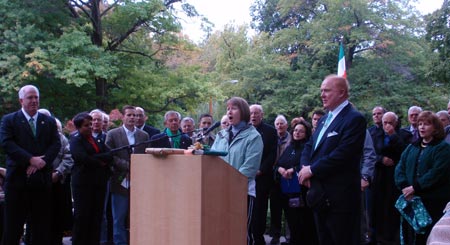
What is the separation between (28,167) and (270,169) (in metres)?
3.26

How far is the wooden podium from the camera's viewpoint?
3795 mm

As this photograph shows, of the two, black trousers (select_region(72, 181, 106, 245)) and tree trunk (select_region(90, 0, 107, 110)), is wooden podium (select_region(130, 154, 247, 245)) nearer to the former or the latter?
black trousers (select_region(72, 181, 106, 245))

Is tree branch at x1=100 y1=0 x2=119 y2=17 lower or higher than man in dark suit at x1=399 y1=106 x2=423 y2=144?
higher

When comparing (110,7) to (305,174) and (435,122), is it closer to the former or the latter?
(435,122)

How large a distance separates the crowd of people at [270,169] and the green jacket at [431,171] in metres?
0.01

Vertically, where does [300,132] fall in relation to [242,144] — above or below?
above

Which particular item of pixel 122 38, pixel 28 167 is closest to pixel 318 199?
pixel 28 167

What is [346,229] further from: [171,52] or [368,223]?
[171,52]

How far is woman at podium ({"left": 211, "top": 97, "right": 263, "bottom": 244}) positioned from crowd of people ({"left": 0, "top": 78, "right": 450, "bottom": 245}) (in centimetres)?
1

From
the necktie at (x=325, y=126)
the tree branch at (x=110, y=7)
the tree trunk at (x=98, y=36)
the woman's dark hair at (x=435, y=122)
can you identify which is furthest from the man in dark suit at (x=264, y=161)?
the tree branch at (x=110, y=7)

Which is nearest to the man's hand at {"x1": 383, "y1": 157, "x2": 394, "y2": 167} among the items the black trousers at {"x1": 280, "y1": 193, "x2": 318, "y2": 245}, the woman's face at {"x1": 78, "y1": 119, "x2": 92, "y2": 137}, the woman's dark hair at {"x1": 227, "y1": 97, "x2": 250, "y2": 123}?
the black trousers at {"x1": 280, "y1": 193, "x2": 318, "y2": 245}

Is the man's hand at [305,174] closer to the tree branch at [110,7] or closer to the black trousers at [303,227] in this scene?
the black trousers at [303,227]

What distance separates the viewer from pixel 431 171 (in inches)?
215

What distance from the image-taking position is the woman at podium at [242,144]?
5.16 m
